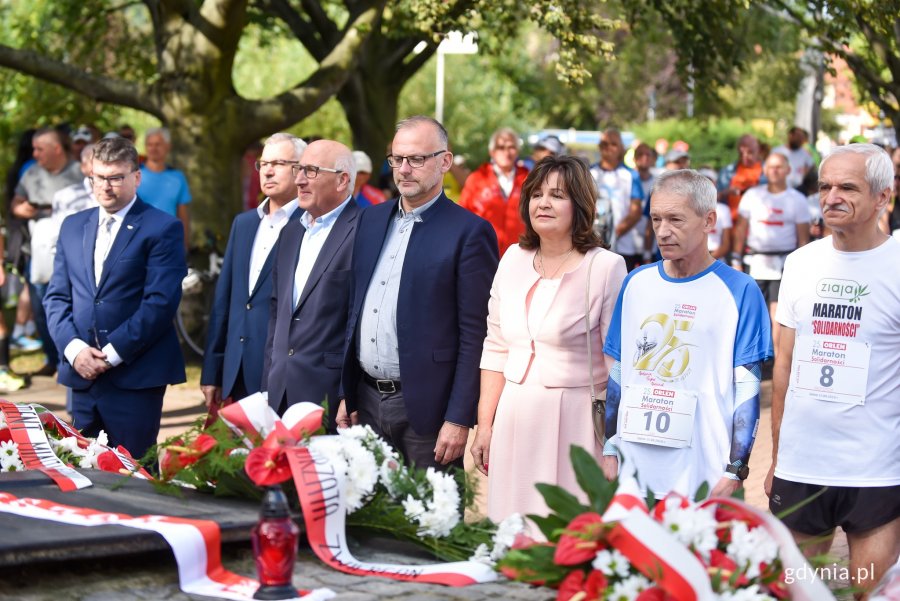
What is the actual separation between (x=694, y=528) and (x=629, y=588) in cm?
25

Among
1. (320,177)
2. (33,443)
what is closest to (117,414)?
(320,177)

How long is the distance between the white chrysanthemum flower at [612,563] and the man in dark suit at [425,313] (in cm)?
275

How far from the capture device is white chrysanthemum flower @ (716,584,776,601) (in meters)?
3.27

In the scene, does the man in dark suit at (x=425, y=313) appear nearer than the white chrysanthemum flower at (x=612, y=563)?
No

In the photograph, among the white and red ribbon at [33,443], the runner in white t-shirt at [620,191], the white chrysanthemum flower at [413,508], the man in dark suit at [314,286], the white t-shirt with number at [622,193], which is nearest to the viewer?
the white chrysanthemum flower at [413,508]

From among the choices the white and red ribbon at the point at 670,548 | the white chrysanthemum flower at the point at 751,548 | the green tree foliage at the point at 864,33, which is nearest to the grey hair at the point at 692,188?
the white and red ribbon at the point at 670,548

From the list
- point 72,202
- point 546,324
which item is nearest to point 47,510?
point 546,324

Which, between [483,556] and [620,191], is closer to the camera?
[483,556]

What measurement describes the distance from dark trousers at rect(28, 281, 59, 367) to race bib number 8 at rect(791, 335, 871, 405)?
389 inches

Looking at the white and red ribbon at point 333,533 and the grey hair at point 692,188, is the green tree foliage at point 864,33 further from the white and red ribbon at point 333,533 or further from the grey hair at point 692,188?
the white and red ribbon at point 333,533

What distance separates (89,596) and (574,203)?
283cm

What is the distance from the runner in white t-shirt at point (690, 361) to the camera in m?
5.16

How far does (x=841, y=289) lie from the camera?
513cm

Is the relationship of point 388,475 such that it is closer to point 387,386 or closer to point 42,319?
Answer: point 387,386
